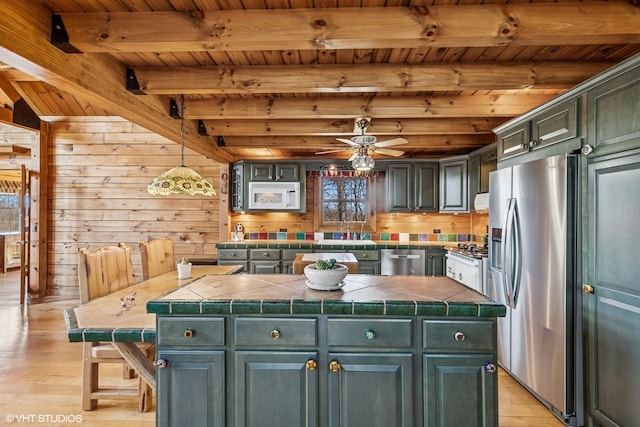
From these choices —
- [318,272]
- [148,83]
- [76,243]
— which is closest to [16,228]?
[76,243]

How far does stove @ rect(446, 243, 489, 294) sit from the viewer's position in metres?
3.36

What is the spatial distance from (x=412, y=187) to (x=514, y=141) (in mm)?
2356

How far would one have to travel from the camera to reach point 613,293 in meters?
1.84

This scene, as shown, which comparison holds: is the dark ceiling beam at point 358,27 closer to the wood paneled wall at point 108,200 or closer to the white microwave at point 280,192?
the white microwave at point 280,192

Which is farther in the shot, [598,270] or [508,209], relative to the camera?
[508,209]

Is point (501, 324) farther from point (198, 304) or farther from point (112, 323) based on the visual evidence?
point (112, 323)

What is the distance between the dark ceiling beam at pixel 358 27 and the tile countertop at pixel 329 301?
1.41 meters

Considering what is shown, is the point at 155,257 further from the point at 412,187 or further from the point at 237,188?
the point at 412,187

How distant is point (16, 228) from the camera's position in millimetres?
7891

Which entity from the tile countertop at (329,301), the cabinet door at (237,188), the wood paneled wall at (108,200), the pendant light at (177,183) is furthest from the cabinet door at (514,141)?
the wood paneled wall at (108,200)

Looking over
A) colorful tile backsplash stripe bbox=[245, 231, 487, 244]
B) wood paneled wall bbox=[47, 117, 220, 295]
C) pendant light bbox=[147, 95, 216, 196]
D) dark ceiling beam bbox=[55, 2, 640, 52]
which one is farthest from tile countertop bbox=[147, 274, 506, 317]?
wood paneled wall bbox=[47, 117, 220, 295]

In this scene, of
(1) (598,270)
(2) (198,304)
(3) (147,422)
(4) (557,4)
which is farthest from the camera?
(3) (147,422)

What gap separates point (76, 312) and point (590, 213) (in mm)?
3079

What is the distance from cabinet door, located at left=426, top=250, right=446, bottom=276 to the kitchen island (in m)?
3.23
